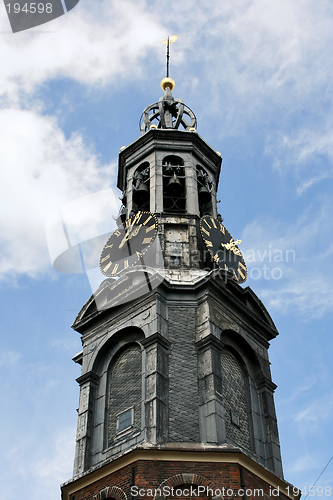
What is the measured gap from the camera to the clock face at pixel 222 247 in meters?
30.7

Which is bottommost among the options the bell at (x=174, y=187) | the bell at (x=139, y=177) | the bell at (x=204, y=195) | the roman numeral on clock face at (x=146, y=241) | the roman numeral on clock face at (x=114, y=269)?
the roman numeral on clock face at (x=114, y=269)

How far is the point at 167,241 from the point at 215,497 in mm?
11700

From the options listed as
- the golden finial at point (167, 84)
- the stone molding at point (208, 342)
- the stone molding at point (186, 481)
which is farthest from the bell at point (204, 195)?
the stone molding at point (186, 481)

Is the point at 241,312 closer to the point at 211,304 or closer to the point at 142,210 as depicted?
the point at 211,304

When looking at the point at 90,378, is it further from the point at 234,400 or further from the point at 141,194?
the point at 141,194

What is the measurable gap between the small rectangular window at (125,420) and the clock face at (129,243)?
636 centimetres

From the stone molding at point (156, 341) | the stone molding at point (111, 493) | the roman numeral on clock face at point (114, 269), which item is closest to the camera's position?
the stone molding at point (111, 493)

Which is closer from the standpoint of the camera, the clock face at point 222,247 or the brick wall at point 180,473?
the brick wall at point 180,473

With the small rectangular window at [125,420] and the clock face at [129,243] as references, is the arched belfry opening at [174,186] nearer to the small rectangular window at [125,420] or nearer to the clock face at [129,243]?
the clock face at [129,243]

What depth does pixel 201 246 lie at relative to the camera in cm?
3131

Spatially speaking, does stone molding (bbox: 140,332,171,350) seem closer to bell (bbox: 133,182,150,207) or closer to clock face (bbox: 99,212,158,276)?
clock face (bbox: 99,212,158,276)

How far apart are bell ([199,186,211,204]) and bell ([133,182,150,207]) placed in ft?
7.80

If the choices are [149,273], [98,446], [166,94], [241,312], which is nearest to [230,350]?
[241,312]

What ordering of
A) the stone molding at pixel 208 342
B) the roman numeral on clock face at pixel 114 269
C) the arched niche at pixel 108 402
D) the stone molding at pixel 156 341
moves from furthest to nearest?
the roman numeral on clock face at pixel 114 269 < the stone molding at pixel 208 342 < the stone molding at pixel 156 341 < the arched niche at pixel 108 402
